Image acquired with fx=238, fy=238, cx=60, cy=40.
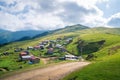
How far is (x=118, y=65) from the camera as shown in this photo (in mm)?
83750

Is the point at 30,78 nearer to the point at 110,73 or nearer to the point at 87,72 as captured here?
the point at 87,72

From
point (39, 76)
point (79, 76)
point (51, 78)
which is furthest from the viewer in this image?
point (39, 76)

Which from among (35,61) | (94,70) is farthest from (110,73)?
(35,61)

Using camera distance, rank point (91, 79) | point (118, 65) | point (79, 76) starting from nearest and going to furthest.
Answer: point (91, 79) → point (79, 76) → point (118, 65)

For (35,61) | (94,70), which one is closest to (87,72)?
(94,70)

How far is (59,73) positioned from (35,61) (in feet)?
285

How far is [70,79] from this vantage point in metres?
79.1

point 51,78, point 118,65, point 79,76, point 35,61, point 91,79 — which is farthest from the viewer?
point 35,61

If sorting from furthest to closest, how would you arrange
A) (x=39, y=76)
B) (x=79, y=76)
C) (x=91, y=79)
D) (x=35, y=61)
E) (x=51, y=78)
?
(x=35, y=61) < (x=39, y=76) < (x=51, y=78) < (x=79, y=76) < (x=91, y=79)

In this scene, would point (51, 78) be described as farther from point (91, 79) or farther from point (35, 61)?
point (35, 61)

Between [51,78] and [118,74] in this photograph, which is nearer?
[118,74]

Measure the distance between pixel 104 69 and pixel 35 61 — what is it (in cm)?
11659

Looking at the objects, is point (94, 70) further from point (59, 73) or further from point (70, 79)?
point (59, 73)

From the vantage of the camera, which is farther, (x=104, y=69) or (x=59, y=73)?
(x=59, y=73)
